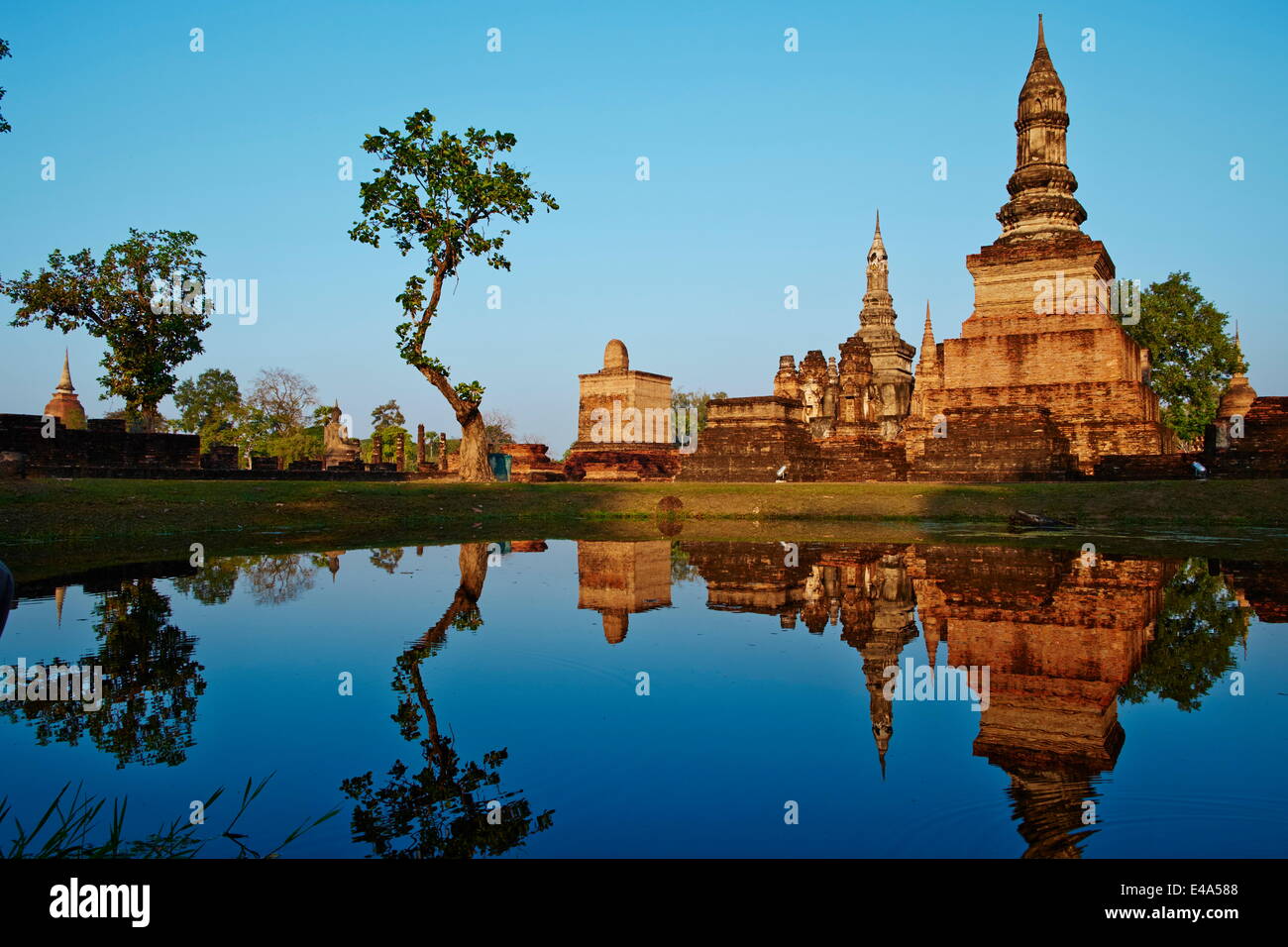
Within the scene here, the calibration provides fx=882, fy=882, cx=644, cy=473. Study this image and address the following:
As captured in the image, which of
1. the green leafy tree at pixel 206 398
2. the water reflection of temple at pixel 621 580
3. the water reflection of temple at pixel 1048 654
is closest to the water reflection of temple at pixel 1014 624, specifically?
the water reflection of temple at pixel 1048 654

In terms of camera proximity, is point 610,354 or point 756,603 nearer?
point 756,603

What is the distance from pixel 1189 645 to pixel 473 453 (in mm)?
19421

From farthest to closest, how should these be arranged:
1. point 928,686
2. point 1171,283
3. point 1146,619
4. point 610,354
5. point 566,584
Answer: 1. point 1171,283
2. point 610,354
3. point 566,584
4. point 1146,619
5. point 928,686

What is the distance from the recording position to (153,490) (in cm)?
1584

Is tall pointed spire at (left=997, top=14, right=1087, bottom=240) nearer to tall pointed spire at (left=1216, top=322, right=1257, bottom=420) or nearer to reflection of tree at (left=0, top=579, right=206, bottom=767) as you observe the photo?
tall pointed spire at (left=1216, top=322, right=1257, bottom=420)

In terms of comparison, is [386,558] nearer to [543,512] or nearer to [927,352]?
[543,512]

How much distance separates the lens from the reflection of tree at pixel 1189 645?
4.63 m

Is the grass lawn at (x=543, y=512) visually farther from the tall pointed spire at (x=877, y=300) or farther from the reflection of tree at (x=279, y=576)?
the tall pointed spire at (x=877, y=300)

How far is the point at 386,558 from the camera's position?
11.2 m

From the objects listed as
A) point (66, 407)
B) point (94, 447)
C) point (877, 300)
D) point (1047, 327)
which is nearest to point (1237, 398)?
point (1047, 327)

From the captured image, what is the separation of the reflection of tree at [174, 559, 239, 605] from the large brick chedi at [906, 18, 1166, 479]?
17.3m
